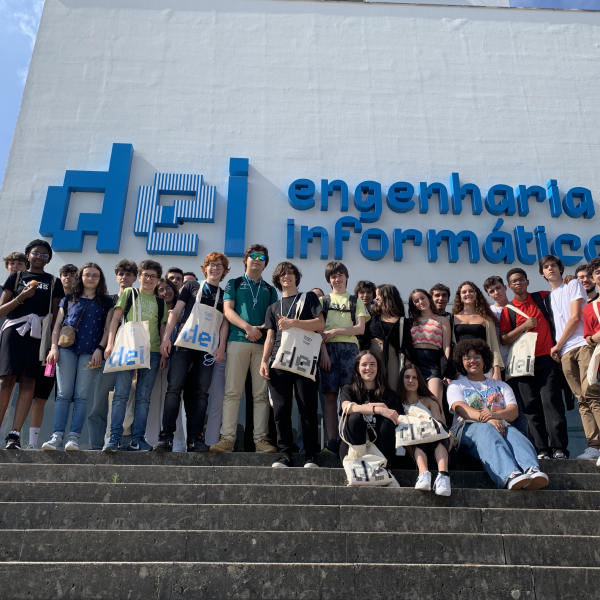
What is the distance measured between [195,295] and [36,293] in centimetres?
152

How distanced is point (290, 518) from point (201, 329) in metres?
2.03

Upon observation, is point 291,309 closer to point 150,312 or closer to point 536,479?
point 150,312

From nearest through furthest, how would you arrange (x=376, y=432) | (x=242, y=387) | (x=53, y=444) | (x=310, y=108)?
(x=376, y=432) < (x=53, y=444) < (x=242, y=387) < (x=310, y=108)

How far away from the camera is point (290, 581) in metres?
2.81

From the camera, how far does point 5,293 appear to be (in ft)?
17.5

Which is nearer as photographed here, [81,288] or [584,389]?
[584,389]

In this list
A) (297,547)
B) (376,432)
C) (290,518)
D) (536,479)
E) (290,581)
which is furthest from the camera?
(376,432)

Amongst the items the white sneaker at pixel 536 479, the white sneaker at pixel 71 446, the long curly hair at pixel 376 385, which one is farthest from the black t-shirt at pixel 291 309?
the white sneaker at pixel 536 479

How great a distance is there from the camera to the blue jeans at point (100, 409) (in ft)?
16.8

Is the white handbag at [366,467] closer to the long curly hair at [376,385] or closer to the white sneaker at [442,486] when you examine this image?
the white sneaker at [442,486]

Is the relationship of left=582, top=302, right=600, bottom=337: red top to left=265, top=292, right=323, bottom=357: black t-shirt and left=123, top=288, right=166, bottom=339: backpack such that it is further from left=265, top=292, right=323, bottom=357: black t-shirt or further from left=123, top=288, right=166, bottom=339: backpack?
left=123, top=288, right=166, bottom=339: backpack

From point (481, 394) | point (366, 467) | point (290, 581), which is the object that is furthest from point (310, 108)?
point (290, 581)

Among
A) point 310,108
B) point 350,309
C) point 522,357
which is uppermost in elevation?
point 310,108

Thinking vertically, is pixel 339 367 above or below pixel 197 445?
above
